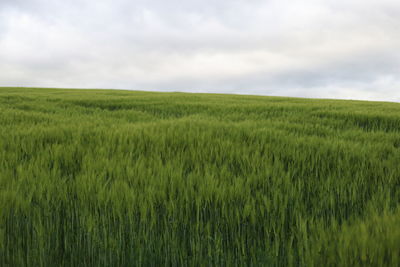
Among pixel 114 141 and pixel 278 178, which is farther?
pixel 114 141

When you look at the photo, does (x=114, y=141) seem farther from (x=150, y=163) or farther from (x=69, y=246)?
(x=69, y=246)

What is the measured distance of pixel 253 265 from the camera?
967 mm

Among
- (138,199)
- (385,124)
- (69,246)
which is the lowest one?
(69,246)

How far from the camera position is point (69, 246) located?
1102 mm

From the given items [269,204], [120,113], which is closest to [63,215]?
[269,204]

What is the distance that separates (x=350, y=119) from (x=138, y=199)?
4.90 metres

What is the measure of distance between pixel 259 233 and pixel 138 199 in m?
0.67

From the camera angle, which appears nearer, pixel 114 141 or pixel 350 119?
pixel 114 141

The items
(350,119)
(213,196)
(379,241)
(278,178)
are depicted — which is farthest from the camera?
(350,119)

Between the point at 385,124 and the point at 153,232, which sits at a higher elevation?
the point at 385,124

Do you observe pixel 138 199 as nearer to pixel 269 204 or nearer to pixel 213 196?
pixel 213 196

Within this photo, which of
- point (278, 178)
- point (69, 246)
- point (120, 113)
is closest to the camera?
point (69, 246)

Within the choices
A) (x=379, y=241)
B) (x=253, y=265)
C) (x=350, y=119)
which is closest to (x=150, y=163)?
(x=253, y=265)

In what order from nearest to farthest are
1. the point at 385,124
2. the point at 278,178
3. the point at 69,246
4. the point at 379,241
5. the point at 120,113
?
1. the point at 379,241
2. the point at 69,246
3. the point at 278,178
4. the point at 385,124
5. the point at 120,113
